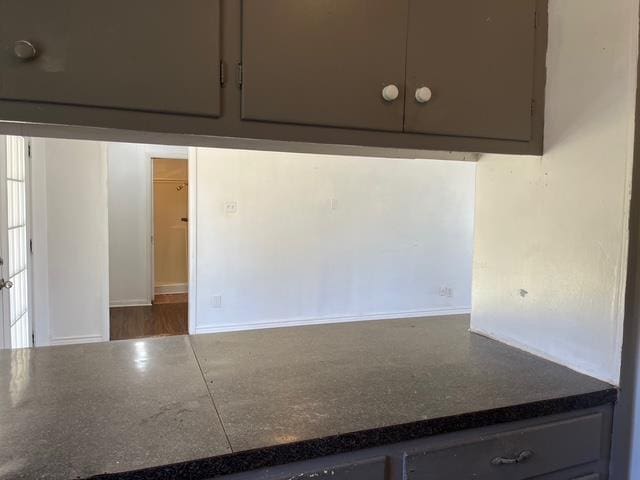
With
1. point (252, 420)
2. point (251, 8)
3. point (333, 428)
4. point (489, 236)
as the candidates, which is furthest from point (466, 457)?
point (251, 8)

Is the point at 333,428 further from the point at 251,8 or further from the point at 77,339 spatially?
the point at 77,339

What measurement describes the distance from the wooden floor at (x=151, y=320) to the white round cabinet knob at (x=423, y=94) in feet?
13.1

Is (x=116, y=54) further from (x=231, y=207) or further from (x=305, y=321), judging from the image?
(x=305, y=321)

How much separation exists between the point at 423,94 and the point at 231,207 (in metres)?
3.31

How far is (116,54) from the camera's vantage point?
2.75 feet

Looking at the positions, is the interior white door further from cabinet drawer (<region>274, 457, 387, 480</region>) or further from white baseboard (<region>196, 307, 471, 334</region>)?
cabinet drawer (<region>274, 457, 387, 480</region>)

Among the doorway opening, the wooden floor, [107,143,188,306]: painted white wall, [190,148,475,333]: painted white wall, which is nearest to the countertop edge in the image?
[190,148,475,333]: painted white wall

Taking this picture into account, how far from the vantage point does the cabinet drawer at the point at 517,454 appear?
0.91 metres

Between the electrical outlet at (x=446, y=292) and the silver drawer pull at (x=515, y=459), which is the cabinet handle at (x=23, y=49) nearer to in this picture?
the silver drawer pull at (x=515, y=459)

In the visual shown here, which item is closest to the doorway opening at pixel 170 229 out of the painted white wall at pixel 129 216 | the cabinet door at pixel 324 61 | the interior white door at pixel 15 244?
the painted white wall at pixel 129 216

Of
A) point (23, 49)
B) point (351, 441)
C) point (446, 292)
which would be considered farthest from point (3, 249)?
point (446, 292)

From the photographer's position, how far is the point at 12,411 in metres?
0.89

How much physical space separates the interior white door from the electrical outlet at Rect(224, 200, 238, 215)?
5.17 feet

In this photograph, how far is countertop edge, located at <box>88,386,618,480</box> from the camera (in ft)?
2.38
